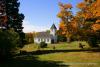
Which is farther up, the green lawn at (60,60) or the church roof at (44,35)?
the church roof at (44,35)

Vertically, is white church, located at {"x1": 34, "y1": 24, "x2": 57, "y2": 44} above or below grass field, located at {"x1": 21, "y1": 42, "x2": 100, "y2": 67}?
above

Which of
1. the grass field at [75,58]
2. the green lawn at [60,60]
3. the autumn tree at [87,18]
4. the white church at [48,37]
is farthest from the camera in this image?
the white church at [48,37]

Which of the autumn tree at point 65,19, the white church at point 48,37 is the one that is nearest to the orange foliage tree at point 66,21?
the autumn tree at point 65,19

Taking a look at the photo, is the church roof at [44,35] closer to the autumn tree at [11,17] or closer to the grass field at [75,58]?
the autumn tree at [11,17]

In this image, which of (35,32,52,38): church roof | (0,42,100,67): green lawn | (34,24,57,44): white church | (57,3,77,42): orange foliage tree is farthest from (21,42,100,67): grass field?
(35,32,52,38): church roof

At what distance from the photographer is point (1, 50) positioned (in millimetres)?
47344

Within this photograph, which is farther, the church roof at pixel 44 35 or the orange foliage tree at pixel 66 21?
the church roof at pixel 44 35

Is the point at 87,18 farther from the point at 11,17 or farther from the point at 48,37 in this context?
the point at 48,37

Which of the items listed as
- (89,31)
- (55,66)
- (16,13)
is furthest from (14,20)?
(55,66)

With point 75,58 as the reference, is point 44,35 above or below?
above

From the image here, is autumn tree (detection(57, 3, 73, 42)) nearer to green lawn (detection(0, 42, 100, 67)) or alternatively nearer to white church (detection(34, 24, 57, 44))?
green lawn (detection(0, 42, 100, 67))

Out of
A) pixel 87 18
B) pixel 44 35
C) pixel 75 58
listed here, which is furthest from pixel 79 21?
pixel 44 35

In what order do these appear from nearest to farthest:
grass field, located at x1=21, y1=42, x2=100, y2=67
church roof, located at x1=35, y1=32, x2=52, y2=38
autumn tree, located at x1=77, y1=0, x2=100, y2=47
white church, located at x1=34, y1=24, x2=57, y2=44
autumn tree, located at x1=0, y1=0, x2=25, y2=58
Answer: grass field, located at x1=21, y1=42, x2=100, y2=67, autumn tree, located at x1=77, y1=0, x2=100, y2=47, autumn tree, located at x1=0, y1=0, x2=25, y2=58, white church, located at x1=34, y1=24, x2=57, y2=44, church roof, located at x1=35, y1=32, x2=52, y2=38

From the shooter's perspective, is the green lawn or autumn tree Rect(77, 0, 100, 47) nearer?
the green lawn
